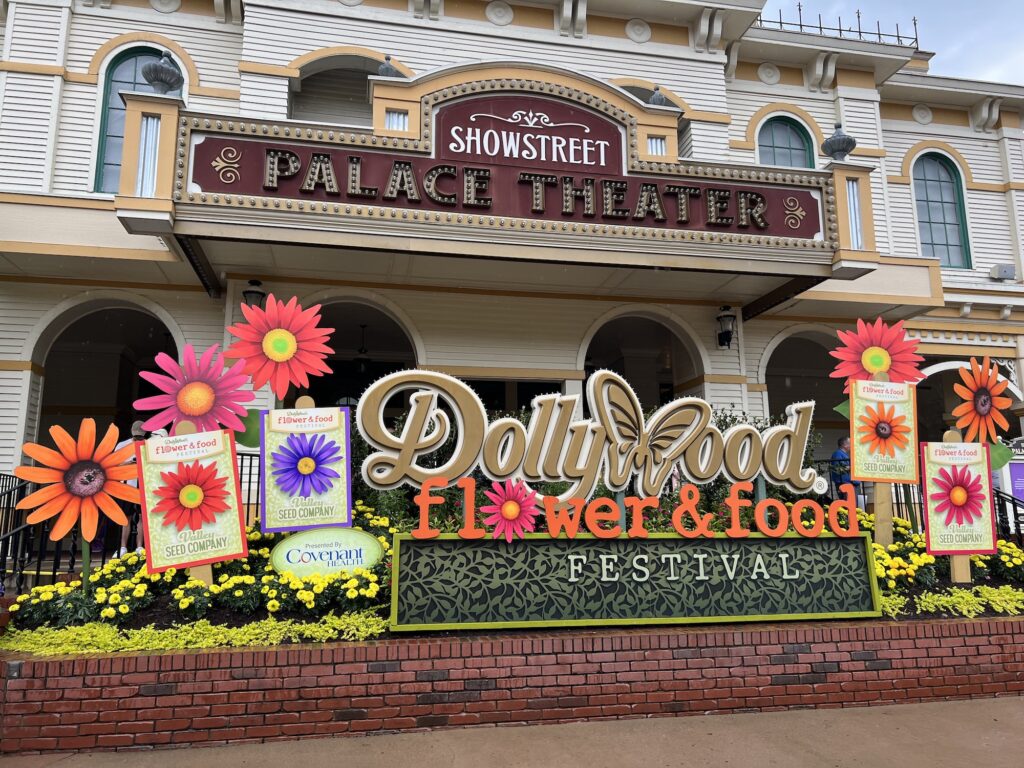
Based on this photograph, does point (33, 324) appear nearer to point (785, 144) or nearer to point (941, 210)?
point (785, 144)

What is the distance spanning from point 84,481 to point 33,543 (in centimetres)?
363

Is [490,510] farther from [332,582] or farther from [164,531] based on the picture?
[164,531]

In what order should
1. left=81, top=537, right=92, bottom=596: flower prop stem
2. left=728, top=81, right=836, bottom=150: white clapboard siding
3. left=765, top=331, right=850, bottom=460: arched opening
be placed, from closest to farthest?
1. left=81, top=537, right=92, bottom=596: flower prop stem
2. left=728, top=81, right=836, bottom=150: white clapboard siding
3. left=765, top=331, right=850, bottom=460: arched opening

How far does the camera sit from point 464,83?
9.74 metres

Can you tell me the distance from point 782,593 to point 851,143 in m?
6.88

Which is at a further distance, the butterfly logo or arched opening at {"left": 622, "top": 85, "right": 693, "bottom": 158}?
arched opening at {"left": 622, "top": 85, "right": 693, "bottom": 158}

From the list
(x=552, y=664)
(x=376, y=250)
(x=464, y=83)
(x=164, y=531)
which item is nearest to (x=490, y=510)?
(x=552, y=664)

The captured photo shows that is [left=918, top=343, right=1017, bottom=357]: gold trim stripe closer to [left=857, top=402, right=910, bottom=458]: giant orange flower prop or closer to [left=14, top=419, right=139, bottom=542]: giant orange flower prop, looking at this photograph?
[left=857, top=402, right=910, bottom=458]: giant orange flower prop

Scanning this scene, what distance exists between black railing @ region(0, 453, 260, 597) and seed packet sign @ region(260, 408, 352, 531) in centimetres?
31

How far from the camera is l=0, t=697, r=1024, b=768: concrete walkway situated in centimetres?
503

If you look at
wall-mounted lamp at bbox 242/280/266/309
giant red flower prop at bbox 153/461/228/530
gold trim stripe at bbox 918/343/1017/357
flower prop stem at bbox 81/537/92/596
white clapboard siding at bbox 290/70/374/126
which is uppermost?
white clapboard siding at bbox 290/70/374/126

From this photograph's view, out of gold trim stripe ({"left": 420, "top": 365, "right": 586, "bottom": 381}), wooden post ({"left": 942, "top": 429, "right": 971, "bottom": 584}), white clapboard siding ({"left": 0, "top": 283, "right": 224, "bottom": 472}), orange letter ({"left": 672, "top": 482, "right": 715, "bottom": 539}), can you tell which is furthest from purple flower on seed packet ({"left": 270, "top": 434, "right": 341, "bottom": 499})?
wooden post ({"left": 942, "top": 429, "right": 971, "bottom": 584})

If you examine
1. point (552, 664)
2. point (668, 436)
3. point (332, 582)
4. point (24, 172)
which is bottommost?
point (552, 664)

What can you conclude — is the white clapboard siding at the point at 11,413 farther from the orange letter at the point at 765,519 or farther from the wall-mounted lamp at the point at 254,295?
the orange letter at the point at 765,519
